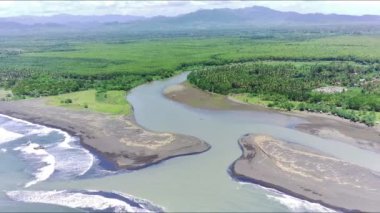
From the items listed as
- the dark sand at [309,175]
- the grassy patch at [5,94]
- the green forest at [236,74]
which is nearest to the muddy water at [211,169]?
the dark sand at [309,175]

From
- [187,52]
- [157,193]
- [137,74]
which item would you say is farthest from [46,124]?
[187,52]

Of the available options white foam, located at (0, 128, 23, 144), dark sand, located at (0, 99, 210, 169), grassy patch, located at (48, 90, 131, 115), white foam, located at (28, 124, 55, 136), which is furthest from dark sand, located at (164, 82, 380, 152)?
white foam, located at (0, 128, 23, 144)

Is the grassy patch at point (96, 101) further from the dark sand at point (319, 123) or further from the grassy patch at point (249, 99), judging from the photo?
the grassy patch at point (249, 99)

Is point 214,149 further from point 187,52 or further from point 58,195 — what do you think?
point 187,52

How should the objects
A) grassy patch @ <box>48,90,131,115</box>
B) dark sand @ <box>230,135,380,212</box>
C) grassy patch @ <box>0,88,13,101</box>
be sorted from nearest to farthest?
dark sand @ <box>230,135,380,212</box> → grassy patch @ <box>48,90,131,115</box> → grassy patch @ <box>0,88,13,101</box>

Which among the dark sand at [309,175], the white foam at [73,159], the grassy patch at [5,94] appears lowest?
the white foam at [73,159]

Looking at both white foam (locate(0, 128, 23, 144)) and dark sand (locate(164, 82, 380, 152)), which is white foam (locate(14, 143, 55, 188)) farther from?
Answer: dark sand (locate(164, 82, 380, 152))

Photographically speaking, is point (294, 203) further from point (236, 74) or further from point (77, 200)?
point (236, 74)
